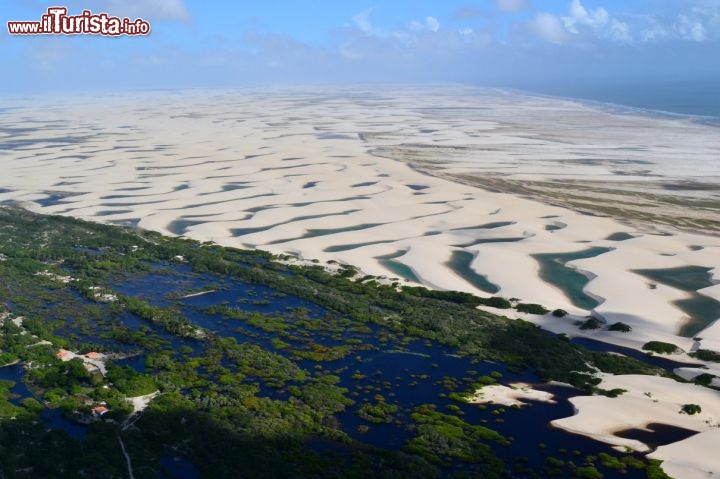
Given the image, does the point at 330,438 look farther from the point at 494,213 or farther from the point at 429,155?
the point at 429,155

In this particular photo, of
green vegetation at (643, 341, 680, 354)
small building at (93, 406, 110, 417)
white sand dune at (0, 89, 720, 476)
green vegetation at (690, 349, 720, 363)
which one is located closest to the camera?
small building at (93, 406, 110, 417)

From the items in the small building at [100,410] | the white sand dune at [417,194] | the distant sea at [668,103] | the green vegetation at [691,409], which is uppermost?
the distant sea at [668,103]

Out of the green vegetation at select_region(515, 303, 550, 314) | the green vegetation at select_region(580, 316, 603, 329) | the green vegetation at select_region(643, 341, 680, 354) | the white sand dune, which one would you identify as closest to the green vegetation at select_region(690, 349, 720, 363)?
the green vegetation at select_region(643, 341, 680, 354)

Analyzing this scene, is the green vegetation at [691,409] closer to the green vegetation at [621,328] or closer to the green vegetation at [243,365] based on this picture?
the green vegetation at [243,365]

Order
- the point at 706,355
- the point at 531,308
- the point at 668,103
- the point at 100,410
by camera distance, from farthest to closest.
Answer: the point at 668,103
the point at 531,308
the point at 706,355
the point at 100,410

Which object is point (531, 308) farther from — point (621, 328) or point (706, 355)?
point (706, 355)

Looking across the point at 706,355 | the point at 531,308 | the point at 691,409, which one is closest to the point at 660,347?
the point at 706,355

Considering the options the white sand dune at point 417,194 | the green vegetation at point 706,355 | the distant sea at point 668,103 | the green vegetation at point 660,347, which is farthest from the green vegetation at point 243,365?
the distant sea at point 668,103

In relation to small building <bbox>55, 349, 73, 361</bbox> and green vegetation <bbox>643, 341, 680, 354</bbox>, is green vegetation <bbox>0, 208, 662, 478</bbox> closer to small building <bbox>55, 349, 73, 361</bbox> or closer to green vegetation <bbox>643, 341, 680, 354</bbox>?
small building <bbox>55, 349, 73, 361</bbox>

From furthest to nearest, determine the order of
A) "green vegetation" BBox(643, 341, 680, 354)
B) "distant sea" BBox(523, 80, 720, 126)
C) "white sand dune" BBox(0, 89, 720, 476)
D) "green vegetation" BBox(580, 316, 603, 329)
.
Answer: "distant sea" BBox(523, 80, 720, 126) < "white sand dune" BBox(0, 89, 720, 476) < "green vegetation" BBox(580, 316, 603, 329) < "green vegetation" BBox(643, 341, 680, 354)
